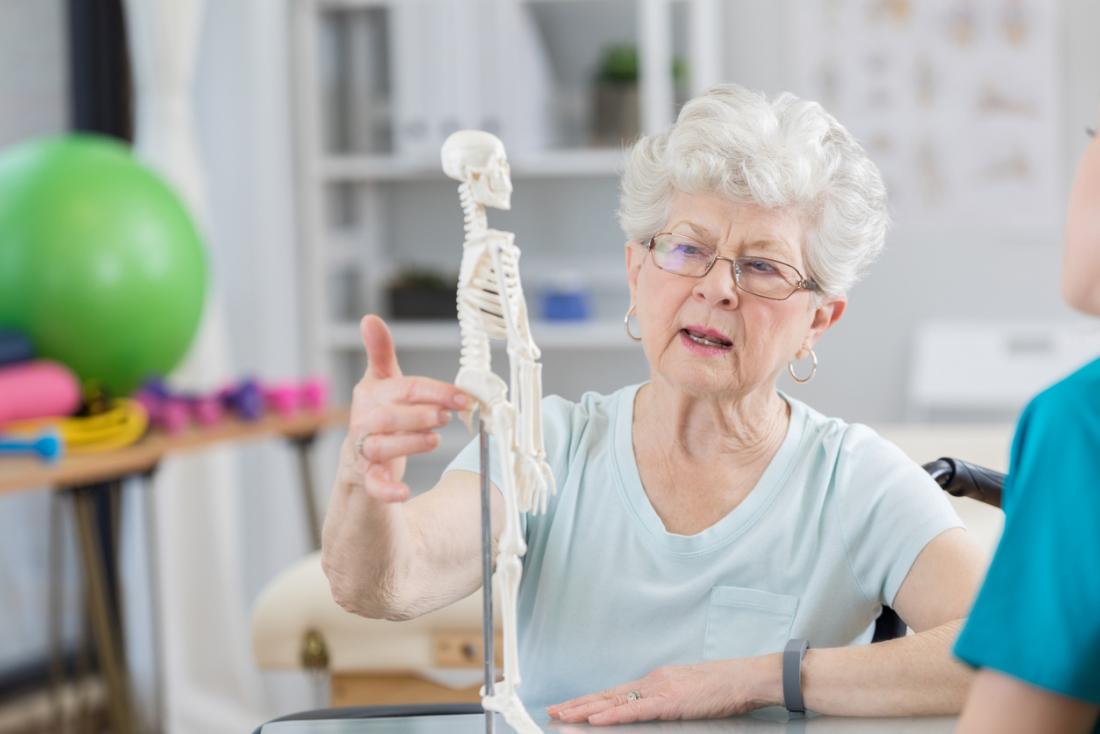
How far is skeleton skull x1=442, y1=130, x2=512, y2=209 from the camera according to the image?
94 cm

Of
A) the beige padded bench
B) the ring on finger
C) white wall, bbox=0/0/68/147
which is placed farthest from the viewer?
white wall, bbox=0/0/68/147

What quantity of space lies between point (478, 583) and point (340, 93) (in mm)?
2861

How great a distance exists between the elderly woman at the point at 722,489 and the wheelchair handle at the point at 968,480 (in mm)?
47

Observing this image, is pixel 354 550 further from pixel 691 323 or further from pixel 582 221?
pixel 582 221

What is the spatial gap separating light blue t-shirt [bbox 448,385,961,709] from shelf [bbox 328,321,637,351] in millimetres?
2282

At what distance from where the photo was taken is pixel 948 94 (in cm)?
392

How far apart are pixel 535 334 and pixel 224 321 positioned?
85 cm

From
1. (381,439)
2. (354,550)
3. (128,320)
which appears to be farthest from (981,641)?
(128,320)

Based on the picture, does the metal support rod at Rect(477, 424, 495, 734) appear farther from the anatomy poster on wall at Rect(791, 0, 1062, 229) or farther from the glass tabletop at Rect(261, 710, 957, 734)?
the anatomy poster on wall at Rect(791, 0, 1062, 229)

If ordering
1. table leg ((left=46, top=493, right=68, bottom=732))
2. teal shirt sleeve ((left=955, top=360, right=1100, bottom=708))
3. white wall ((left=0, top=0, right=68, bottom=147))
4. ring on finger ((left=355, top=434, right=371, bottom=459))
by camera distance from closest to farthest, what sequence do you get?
1. teal shirt sleeve ((left=955, top=360, right=1100, bottom=708))
2. ring on finger ((left=355, top=434, right=371, bottom=459))
3. table leg ((left=46, top=493, right=68, bottom=732))
4. white wall ((left=0, top=0, right=68, bottom=147))

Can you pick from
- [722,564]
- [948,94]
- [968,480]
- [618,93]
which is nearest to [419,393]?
[722,564]

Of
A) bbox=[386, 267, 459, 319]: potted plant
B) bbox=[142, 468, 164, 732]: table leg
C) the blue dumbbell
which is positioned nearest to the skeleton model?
the blue dumbbell

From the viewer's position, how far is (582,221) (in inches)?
159

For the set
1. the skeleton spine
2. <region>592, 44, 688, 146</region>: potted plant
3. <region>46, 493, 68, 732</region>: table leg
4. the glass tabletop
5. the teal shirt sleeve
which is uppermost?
<region>592, 44, 688, 146</region>: potted plant
